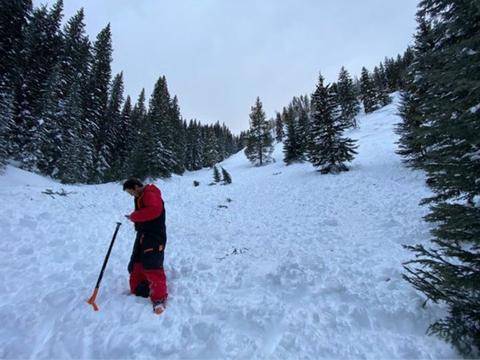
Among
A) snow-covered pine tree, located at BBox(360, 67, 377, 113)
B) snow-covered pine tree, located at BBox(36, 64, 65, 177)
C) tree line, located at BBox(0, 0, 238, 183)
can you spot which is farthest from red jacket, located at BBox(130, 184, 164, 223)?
snow-covered pine tree, located at BBox(360, 67, 377, 113)

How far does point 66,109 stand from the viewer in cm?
2609

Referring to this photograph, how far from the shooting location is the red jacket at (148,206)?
A: 541 centimetres

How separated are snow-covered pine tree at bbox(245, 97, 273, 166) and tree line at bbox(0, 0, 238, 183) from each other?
541 inches

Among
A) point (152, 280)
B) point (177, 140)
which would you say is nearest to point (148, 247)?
point (152, 280)

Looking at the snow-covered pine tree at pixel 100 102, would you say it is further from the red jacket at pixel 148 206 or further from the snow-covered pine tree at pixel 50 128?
the red jacket at pixel 148 206

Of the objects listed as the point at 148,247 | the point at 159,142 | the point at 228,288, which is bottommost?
the point at 228,288

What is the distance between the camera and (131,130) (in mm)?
40656

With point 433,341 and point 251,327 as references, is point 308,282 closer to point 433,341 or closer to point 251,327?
point 251,327

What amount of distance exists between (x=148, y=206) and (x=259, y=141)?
1637 inches

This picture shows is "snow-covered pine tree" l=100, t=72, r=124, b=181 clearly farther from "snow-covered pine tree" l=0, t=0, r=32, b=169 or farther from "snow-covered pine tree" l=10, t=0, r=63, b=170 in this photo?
"snow-covered pine tree" l=0, t=0, r=32, b=169

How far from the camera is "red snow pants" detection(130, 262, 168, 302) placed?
5.25 meters

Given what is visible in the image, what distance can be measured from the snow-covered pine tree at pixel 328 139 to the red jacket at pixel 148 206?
1885 cm

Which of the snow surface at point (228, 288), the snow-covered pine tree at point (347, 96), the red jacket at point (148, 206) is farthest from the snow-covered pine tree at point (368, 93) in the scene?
the red jacket at point (148, 206)

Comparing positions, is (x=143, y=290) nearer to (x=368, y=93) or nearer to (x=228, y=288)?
(x=228, y=288)
